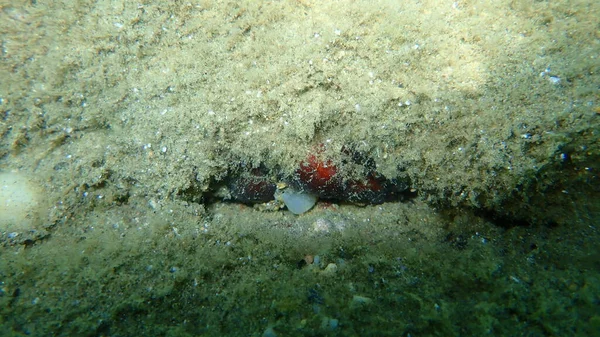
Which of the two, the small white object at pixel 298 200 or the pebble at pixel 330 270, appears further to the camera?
the small white object at pixel 298 200

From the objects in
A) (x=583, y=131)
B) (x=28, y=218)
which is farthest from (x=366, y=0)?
(x=28, y=218)

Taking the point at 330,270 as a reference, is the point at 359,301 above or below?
above

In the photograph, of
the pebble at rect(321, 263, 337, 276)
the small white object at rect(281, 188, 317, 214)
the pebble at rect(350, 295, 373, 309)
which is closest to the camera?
the pebble at rect(350, 295, 373, 309)

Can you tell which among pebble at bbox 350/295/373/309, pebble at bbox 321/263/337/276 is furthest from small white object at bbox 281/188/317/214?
pebble at bbox 350/295/373/309

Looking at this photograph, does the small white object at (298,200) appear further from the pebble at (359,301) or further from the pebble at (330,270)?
the pebble at (359,301)

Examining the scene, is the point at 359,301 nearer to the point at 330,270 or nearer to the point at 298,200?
the point at 330,270

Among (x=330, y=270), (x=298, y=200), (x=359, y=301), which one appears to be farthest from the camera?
(x=298, y=200)

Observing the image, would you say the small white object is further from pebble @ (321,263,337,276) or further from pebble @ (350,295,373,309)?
pebble @ (350,295,373,309)

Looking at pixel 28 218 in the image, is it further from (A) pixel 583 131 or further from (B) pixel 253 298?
(A) pixel 583 131

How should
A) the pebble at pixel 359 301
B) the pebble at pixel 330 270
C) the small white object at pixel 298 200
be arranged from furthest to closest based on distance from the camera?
the small white object at pixel 298 200 < the pebble at pixel 330 270 < the pebble at pixel 359 301

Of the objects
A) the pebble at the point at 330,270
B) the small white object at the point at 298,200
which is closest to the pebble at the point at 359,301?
the pebble at the point at 330,270

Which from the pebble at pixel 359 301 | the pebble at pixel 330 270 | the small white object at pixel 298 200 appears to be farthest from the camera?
the small white object at pixel 298 200

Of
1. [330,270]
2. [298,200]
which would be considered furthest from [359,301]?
[298,200]
